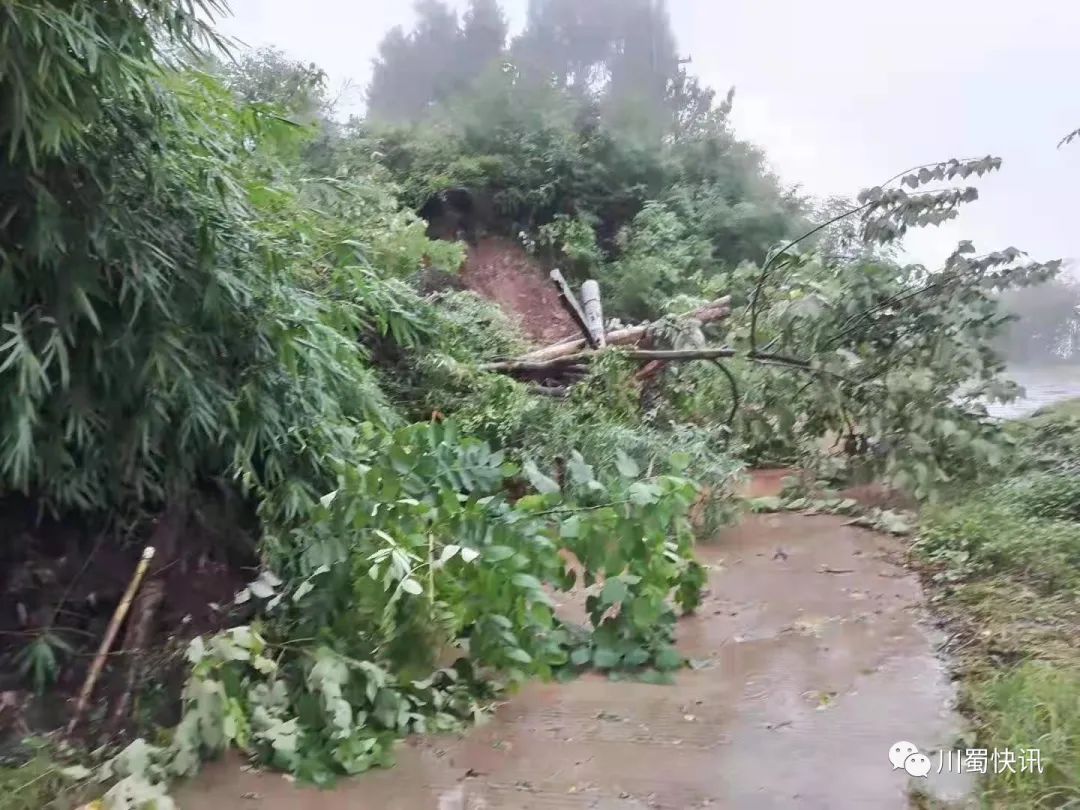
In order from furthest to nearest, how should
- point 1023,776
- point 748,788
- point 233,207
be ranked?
point 233,207 < point 748,788 < point 1023,776

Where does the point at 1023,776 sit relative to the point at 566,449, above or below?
Answer: below

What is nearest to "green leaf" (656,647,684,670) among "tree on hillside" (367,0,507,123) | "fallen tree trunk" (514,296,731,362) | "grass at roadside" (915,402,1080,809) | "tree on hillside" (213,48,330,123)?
"grass at roadside" (915,402,1080,809)

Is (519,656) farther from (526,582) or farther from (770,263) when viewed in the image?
(770,263)

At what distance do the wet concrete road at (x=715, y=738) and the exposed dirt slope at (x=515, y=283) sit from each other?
5731 millimetres

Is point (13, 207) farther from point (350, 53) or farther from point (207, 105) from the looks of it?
point (350, 53)

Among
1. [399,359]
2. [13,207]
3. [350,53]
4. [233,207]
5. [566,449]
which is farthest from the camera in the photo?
[350,53]

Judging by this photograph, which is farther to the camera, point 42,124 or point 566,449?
point 566,449

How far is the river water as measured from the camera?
4.61 meters

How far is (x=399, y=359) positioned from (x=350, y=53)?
358cm

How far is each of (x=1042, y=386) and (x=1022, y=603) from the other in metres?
2.66

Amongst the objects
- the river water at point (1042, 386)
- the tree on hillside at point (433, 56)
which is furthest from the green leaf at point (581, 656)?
the tree on hillside at point (433, 56)

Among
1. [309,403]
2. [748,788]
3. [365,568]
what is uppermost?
[309,403]

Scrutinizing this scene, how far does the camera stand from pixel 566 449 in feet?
14.4

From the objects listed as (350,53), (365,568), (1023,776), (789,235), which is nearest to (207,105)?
(365,568)
